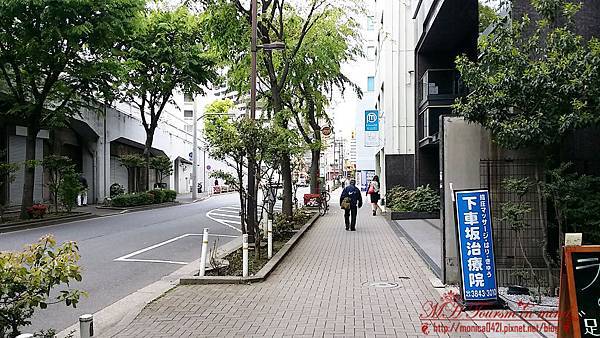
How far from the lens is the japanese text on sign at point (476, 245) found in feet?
23.8

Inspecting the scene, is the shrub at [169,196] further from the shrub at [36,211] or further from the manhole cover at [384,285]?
the manhole cover at [384,285]

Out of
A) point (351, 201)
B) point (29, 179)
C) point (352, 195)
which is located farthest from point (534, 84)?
point (29, 179)

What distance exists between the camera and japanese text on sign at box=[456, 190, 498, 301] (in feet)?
23.8

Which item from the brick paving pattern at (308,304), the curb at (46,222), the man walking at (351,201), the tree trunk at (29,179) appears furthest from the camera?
the tree trunk at (29,179)

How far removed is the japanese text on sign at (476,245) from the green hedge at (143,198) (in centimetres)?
2662

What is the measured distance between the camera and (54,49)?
21391 millimetres

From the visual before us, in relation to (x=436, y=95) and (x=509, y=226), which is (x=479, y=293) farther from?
(x=436, y=95)

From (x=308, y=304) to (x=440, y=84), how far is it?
14.9m

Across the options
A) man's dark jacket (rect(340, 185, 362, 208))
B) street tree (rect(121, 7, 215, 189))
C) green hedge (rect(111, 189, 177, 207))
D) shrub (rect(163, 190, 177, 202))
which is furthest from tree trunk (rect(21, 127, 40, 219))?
shrub (rect(163, 190, 177, 202))

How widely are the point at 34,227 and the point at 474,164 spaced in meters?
18.0

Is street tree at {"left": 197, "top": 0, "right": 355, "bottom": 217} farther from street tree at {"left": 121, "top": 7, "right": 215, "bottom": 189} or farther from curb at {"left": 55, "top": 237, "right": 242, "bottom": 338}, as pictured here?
street tree at {"left": 121, "top": 7, "right": 215, "bottom": 189}

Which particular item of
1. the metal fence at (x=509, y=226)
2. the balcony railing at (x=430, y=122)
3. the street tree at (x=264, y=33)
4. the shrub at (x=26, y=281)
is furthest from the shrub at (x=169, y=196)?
the shrub at (x=26, y=281)

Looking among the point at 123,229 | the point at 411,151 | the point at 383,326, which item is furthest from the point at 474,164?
the point at 411,151

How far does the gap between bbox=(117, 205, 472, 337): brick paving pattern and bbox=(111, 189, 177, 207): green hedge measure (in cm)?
2124
